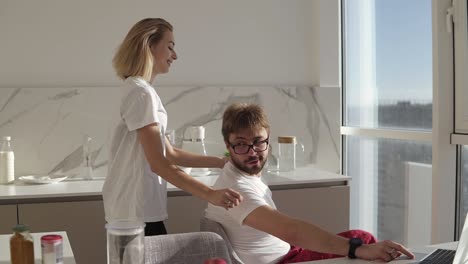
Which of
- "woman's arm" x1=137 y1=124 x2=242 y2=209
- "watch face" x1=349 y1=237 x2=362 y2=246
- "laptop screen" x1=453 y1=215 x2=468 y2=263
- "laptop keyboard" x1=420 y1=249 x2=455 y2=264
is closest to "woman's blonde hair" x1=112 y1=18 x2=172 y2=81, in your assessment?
"woman's arm" x1=137 y1=124 x2=242 y2=209

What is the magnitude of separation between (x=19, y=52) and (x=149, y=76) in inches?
47.4

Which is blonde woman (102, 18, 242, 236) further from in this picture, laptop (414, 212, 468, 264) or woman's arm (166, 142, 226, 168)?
laptop (414, 212, 468, 264)

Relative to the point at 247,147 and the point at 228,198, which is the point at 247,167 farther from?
the point at 228,198

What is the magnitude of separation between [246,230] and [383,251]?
48cm

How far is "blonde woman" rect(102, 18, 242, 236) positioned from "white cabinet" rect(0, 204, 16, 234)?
0.57m

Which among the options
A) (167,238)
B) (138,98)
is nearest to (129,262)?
(167,238)

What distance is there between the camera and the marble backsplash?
9.98 feet

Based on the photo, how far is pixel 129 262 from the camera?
4.13 feet

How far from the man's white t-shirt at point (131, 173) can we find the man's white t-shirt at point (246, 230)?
41 centimetres

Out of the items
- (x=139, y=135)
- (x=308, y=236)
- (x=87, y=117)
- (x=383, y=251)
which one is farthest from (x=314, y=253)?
(x=87, y=117)

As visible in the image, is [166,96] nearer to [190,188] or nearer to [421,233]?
[190,188]

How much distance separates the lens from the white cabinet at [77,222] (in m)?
2.57

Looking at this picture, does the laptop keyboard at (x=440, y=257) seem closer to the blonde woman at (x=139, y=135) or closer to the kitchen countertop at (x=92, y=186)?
the blonde woman at (x=139, y=135)

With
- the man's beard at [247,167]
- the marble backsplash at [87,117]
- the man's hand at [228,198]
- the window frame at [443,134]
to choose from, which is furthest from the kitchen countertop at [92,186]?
the man's hand at [228,198]
